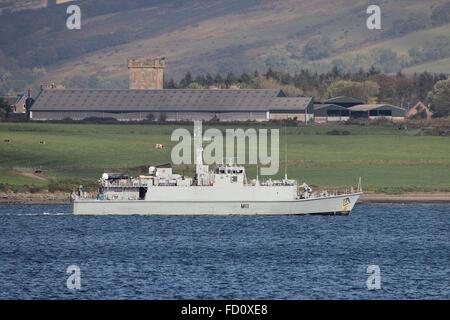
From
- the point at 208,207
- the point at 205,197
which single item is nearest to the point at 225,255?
the point at 205,197

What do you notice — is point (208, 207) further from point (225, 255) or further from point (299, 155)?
point (299, 155)

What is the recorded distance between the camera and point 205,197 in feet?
345

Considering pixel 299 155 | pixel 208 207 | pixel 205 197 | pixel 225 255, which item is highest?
pixel 299 155

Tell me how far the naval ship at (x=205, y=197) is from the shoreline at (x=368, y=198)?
763 inches

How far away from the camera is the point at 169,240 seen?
A: 89125mm

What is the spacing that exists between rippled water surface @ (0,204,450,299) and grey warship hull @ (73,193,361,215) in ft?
2.13

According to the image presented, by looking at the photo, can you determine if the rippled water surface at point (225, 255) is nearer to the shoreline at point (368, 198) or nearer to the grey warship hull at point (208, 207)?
the grey warship hull at point (208, 207)

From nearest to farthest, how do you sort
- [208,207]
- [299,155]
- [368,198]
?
[208,207], [368,198], [299,155]

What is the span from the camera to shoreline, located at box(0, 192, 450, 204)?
12656 centimetres

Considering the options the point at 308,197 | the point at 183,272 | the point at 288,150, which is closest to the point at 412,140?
the point at 288,150

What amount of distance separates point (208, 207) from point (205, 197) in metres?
0.95

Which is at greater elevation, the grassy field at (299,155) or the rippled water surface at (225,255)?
the grassy field at (299,155)

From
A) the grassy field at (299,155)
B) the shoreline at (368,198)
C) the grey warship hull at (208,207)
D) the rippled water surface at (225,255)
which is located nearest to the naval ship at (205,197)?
the grey warship hull at (208,207)

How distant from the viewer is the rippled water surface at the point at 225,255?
64.6 m
